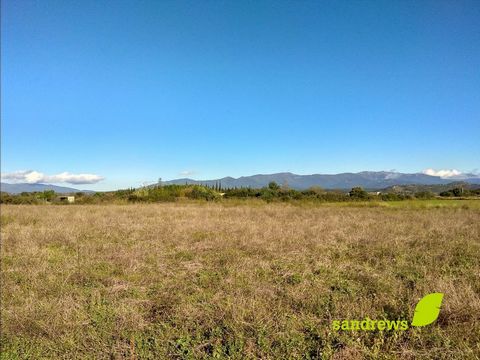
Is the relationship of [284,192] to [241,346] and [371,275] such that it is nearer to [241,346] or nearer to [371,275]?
[371,275]

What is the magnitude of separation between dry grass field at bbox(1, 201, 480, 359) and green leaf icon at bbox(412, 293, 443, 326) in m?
0.10

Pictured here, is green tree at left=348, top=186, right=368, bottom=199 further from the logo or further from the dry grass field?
the logo

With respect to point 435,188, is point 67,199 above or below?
below

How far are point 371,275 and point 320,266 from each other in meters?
1.13

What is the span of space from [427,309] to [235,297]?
8.87 feet

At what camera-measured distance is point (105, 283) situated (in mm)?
6012

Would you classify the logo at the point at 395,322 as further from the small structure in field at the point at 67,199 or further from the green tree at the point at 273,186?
the small structure in field at the point at 67,199

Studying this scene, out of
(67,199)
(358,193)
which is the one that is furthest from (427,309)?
(67,199)

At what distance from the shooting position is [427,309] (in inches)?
164

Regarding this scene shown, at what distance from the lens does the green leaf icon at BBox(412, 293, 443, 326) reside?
388 cm

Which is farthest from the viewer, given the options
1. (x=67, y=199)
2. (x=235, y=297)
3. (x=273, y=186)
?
(x=273, y=186)

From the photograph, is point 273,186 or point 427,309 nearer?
point 427,309

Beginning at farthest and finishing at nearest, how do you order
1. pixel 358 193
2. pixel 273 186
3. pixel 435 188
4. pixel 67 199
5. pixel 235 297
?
1. pixel 273 186
2. pixel 435 188
3. pixel 67 199
4. pixel 358 193
5. pixel 235 297

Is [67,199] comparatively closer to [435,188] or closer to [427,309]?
[427,309]
